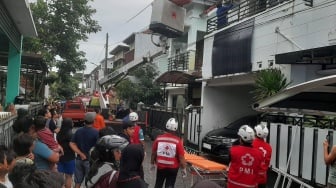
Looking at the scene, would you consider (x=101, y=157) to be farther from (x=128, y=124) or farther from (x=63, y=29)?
(x=63, y=29)

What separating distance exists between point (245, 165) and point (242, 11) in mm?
10165

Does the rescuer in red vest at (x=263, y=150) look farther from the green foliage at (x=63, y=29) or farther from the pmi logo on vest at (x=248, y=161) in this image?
the green foliage at (x=63, y=29)

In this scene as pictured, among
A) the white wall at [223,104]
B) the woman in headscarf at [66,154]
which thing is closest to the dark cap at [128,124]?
the woman in headscarf at [66,154]

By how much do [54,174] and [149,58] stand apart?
17.4 meters

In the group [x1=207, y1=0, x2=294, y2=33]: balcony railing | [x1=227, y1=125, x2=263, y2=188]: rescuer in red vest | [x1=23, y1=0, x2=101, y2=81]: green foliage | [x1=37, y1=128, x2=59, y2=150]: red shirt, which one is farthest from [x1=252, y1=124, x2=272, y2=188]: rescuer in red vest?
[x1=23, y1=0, x2=101, y2=81]: green foliage

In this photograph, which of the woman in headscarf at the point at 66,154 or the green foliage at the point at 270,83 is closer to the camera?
the woman in headscarf at the point at 66,154

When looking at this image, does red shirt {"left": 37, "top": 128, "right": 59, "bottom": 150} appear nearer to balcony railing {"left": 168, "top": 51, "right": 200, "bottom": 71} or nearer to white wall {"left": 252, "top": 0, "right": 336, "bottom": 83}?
white wall {"left": 252, "top": 0, "right": 336, "bottom": 83}

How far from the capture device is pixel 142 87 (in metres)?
29.6

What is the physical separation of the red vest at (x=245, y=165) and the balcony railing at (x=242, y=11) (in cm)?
776

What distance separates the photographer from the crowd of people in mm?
3432

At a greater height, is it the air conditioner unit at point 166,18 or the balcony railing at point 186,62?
the air conditioner unit at point 166,18

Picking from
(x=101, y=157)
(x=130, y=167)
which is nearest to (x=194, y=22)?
(x=130, y=167)

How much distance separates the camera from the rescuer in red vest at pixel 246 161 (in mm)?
5840

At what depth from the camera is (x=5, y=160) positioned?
3416mm
